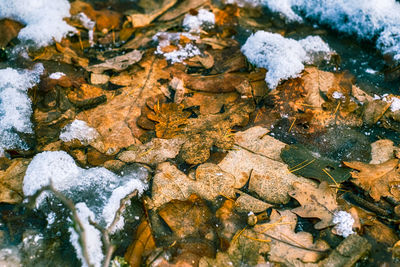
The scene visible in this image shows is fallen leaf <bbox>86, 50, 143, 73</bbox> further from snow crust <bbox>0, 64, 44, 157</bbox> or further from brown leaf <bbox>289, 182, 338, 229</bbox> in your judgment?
brown leaf <bbox>289, 182, 338, 229</bbox>

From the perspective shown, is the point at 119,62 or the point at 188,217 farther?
the point at 119,62

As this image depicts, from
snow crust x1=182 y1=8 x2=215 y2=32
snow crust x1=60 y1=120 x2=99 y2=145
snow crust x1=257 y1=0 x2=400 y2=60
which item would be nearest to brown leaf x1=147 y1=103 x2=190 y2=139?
snow crust x1=60 y1=120 x2=99 y2=145

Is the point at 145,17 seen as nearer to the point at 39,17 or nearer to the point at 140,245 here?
the point at 39,17

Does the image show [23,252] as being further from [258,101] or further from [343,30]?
[343,30]

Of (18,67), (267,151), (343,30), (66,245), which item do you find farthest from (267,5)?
(66,245)

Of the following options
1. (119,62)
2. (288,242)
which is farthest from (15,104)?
(288,242)

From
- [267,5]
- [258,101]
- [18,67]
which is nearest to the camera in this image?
[258,101]
